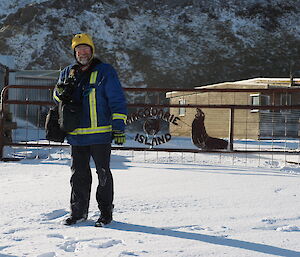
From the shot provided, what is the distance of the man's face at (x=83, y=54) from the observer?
319 centimetres

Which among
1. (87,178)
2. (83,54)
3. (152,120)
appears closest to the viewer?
(83,54)

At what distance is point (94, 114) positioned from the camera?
3121 mm

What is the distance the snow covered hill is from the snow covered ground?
3257 cm

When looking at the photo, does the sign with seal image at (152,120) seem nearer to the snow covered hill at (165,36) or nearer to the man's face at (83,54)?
the man's face at (83,54)

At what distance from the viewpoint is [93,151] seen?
10.4 ft

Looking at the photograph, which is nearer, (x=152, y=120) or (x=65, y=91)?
(x=65, y=91)

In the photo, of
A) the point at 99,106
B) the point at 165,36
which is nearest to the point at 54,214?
the point at 99,106

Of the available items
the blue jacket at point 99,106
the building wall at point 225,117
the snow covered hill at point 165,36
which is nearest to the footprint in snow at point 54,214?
the blue jacket at point 99,106

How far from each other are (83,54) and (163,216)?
1.66 metres

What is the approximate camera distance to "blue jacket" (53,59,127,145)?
3.10m

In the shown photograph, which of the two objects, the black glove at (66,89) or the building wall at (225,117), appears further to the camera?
the building wall at (225,117)

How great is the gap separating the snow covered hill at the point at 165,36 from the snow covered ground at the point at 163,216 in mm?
32568

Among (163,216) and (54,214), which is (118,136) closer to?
(163,216)

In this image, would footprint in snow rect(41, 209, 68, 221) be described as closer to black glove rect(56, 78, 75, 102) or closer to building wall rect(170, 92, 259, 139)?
black glove rect(56, 78, 75, 102)
